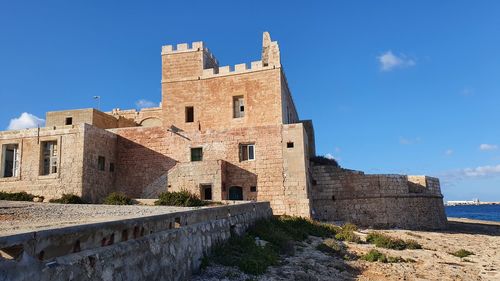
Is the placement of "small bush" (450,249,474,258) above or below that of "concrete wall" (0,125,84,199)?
below

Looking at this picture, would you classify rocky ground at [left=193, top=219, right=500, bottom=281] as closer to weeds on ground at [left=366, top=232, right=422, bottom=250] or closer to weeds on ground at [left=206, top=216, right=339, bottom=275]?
weeds on ground at [left=206, top=216, right=339, bottom=275]

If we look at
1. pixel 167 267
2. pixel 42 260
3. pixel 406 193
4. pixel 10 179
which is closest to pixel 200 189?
pixel 10 179

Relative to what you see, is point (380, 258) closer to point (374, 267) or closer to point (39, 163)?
point (374, 267)

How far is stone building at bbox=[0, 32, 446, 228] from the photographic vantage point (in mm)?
20188

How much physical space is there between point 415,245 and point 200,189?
10664 mm

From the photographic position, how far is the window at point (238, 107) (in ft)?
78.8

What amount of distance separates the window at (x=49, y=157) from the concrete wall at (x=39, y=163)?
29 cm

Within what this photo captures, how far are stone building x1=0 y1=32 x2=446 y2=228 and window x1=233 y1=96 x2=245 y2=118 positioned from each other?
0.06m

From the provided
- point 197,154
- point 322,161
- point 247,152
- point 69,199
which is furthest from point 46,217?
point 322,161

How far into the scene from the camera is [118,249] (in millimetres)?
4723

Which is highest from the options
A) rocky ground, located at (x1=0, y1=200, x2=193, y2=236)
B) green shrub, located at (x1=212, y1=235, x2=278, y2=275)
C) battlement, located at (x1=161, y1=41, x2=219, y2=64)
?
battlement, located at (x1=161, y1=41, x2=219, y2=64)

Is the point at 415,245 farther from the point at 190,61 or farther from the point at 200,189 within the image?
the point at 190,61

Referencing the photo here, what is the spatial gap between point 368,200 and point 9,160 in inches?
819

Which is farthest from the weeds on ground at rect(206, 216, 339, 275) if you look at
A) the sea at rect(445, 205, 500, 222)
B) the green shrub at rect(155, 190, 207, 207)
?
the sea at rect(445, 205, 500, 222)
